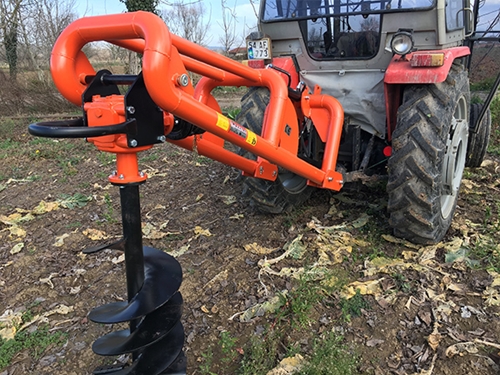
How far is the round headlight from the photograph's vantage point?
314 cm

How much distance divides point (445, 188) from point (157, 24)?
261cm

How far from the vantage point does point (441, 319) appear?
2.64m

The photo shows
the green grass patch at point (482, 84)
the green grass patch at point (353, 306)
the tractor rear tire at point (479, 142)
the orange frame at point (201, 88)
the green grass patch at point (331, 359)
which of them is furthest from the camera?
the green grass patch at point (482, 84)

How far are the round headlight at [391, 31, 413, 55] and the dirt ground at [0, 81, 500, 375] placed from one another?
1248 mm

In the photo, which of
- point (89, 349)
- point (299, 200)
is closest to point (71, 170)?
point (299, 200)

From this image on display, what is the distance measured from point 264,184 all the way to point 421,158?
4.10 feet

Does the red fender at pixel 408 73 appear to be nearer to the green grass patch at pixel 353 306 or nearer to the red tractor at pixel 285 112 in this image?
the red tractor at pixel 285 112

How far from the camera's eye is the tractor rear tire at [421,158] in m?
3.05

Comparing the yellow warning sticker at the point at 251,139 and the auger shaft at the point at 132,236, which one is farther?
the yellow warning sticker at the point at 251,139

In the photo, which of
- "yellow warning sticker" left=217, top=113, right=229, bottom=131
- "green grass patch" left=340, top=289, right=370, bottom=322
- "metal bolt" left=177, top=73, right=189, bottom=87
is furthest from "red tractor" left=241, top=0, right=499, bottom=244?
"metal bolt" left=177, top=73, right=189, bottom=87

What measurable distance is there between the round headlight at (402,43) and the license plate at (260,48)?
103 centimetres

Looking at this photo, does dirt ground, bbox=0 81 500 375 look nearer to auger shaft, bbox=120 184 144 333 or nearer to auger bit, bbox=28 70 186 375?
auger bit, bbox=28 70 186 375

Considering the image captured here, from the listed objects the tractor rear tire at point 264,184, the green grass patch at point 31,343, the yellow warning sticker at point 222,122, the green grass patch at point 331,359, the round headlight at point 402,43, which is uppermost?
the round headlight at point 402,43

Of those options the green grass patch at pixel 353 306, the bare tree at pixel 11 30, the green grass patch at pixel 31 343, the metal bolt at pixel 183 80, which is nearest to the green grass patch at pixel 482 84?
the green grass patch at pixel 353 306
